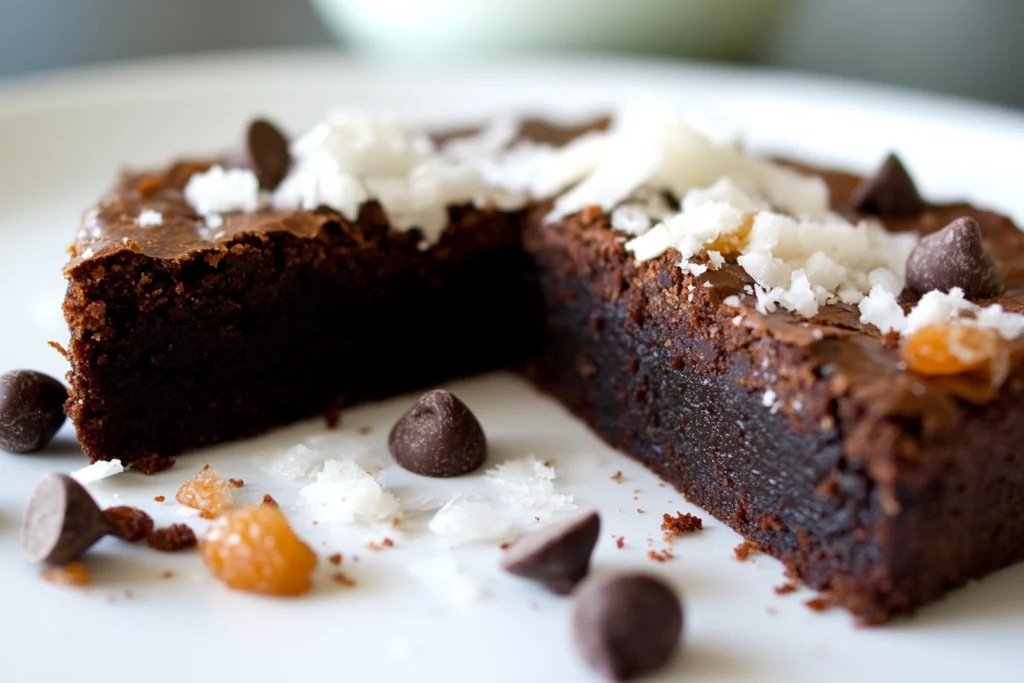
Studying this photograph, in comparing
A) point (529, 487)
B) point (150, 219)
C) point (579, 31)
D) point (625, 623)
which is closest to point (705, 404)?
point (529, 487)

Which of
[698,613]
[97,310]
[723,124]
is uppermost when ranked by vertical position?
[723,124]

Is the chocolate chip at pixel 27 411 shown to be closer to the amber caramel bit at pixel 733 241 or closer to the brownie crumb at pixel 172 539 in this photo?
the brownie crumb at pixel 172 539

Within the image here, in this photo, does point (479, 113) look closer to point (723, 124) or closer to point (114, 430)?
point (723, 124)

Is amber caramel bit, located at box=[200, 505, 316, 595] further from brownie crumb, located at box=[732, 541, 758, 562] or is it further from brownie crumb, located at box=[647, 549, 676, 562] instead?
brownie crumb, located at box=[732, 541, 758, 562]

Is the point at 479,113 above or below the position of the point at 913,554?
above

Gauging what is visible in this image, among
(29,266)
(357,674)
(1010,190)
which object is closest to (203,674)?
(357,674)

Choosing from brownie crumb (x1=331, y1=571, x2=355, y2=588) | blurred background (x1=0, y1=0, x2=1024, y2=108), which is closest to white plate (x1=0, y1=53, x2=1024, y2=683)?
brownie crumb (x1=331, y1=571, x2=355, y2=588)

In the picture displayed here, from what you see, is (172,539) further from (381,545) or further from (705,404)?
→ (705,404)
